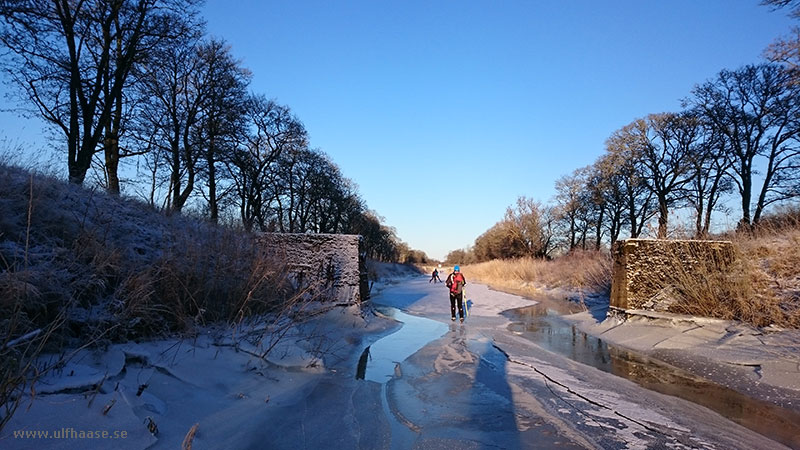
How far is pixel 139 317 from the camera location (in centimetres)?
446

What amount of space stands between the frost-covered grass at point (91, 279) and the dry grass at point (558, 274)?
1562cm

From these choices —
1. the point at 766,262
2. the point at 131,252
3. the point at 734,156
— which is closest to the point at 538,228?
the point at 734,156

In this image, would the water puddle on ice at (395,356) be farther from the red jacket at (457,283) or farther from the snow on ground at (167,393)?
the red jacket at (457,283)

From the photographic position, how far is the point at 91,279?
4445 millimetres

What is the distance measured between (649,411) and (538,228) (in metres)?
49.0

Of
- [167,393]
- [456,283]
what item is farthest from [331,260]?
[167,393]

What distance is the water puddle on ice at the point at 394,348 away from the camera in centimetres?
636

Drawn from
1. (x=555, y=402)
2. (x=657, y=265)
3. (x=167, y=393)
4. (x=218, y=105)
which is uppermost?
(x=218, y=105)

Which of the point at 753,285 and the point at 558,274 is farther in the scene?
the point at 558,274

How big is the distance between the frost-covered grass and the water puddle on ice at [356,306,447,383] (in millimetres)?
1756

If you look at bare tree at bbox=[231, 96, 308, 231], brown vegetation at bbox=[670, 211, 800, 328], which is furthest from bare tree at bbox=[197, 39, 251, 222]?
brown vegetation at bbox=[670, 211, 800, 328]

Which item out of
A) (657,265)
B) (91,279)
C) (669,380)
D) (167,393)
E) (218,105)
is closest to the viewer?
(167,393)

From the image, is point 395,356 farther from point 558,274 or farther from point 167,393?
point 558,274

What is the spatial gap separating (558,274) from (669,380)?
22249 millimetres
